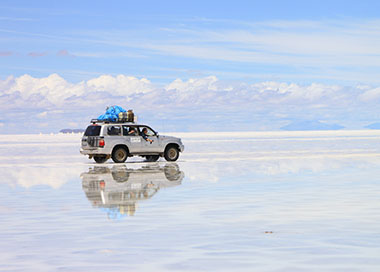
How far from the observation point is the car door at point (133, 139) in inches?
1371

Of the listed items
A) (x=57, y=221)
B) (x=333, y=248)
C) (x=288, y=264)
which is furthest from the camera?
(x=57, y=221)

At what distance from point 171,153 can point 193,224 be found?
2340 cm

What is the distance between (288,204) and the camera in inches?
607

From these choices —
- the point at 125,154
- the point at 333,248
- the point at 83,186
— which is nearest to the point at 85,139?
the point at 125,154

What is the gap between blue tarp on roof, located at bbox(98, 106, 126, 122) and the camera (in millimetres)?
36719

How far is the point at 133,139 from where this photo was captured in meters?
34.9

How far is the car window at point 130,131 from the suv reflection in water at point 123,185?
5.94 m

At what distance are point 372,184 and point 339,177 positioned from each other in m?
2.83

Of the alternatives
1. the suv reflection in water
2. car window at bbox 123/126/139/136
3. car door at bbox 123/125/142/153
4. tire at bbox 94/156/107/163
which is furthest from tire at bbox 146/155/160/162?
the suv reflection in water

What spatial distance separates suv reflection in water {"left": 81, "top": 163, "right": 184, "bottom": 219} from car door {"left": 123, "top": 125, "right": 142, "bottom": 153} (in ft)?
18.4

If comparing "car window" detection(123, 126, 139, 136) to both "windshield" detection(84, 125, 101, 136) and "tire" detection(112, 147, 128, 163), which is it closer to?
"tire" detection(112, 147, 128, 163)

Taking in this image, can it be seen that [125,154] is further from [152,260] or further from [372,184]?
[152,260]

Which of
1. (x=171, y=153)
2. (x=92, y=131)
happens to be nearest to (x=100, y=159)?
(x=92, y=131)

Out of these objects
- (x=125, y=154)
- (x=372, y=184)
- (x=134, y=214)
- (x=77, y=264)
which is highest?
(x=125, y=154)
